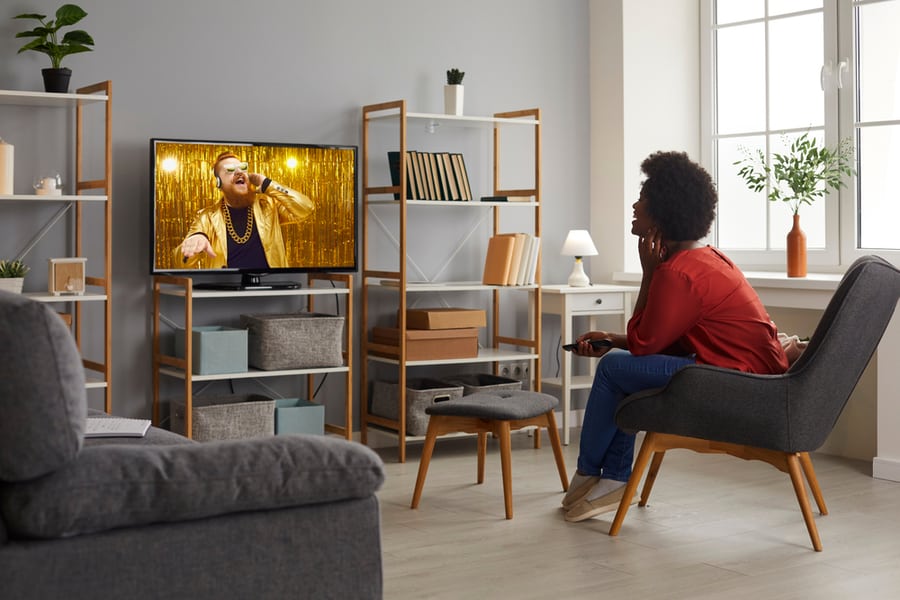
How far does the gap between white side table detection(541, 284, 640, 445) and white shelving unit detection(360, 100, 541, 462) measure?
0.12 metres

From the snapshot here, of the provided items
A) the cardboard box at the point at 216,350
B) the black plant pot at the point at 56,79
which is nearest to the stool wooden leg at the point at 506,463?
the cardboard box at the point at 216,350

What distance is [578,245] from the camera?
5137 millimetres

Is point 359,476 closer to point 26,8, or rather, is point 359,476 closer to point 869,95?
point 26,8

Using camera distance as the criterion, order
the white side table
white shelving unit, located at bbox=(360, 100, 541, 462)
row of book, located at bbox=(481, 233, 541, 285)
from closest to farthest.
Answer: white shelving unit, located at bbox=(360, 100, 541, 462), row of book, located at bbox=(481, 233, 541, 285), the white side table

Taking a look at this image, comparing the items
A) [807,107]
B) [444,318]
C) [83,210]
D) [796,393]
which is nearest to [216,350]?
[83,210]

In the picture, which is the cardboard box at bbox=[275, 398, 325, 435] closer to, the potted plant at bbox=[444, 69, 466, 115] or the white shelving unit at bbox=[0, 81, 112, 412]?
the white shelving unit at bbox=[0, 81, 112, 412]

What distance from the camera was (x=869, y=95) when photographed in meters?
4.88

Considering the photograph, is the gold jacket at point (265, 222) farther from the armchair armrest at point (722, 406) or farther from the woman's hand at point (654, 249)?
the armchair armrest at point (722, 406)

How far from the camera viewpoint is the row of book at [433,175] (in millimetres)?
4719

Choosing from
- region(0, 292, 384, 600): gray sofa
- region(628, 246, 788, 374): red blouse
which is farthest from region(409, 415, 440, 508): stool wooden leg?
region(0, 292, 384, 600): gray sofa

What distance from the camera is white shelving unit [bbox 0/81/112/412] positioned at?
396cm

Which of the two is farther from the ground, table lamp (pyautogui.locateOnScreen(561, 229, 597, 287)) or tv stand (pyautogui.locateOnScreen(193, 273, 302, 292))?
table lamp (pyautogui.locateOnScreen(561, 229, 597, 287))

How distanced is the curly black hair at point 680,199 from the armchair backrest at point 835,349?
22.1 inches

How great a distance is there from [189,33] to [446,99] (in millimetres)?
1155
